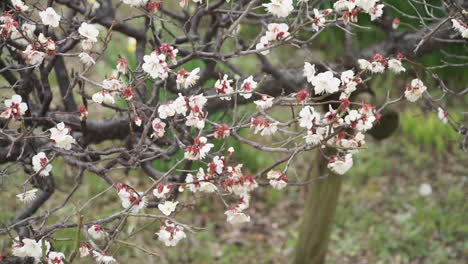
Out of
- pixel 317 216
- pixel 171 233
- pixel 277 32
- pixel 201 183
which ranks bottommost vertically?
pixel 317 216

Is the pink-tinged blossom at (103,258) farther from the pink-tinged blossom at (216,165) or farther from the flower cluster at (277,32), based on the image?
the flower cluster at (277,32)

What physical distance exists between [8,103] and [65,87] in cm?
85

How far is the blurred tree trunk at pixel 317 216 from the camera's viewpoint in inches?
129

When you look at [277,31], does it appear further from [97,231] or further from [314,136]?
[97,231]

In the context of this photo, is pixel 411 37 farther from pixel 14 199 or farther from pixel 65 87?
pixel 14 199

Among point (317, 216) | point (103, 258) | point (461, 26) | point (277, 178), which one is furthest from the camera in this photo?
point (317, 216)

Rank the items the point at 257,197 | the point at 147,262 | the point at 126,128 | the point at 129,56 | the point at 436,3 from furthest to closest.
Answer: the point at 257,197, the point at 147,262, the point at 129,56, the point at 436,3, the point at 126,128

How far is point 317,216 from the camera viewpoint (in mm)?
3369

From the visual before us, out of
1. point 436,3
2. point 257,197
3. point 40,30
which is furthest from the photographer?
point 257,197

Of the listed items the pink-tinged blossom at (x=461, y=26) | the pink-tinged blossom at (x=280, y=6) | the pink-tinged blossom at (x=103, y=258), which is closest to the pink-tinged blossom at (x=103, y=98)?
the pink-tinged blossom at (x=103, y=258)

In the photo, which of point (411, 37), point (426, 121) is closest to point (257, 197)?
point (426, 121)

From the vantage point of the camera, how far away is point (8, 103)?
70.4 inches

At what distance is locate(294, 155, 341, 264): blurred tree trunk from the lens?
3.27 metres

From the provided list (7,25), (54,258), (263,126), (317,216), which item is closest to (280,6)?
(263,126)
